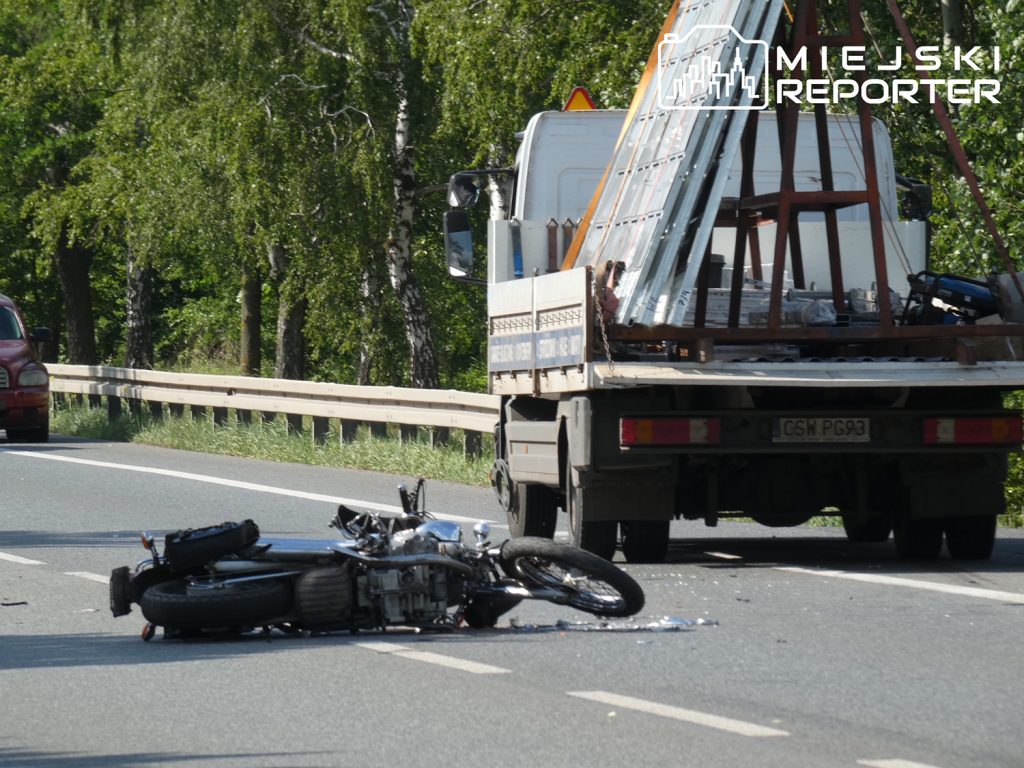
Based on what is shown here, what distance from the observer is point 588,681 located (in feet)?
24.0

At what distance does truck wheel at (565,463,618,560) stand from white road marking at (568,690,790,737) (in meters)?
4.08

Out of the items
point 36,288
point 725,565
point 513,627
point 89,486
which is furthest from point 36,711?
point 36,288

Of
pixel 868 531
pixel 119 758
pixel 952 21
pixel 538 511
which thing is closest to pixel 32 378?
pixel 952 21

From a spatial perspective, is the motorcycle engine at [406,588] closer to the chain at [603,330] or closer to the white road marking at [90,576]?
the chain at [603,330]

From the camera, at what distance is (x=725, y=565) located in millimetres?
11492

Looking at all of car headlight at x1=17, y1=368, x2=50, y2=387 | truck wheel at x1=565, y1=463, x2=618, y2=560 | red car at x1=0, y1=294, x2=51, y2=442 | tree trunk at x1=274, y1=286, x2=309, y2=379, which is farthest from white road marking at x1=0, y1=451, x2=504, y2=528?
tree trunk at x1=274, y1=286, x2=309, y2=379

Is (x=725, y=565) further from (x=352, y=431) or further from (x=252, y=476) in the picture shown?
(x=352, y=431)

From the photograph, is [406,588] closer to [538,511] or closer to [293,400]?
[538,511]

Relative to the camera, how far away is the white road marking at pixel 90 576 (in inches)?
436

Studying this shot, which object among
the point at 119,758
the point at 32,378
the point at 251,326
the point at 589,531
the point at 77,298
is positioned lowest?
the point at 119,758

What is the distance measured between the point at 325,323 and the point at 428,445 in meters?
12.4

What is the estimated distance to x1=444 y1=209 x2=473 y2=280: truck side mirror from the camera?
13.4 metres

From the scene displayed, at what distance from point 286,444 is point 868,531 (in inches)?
391

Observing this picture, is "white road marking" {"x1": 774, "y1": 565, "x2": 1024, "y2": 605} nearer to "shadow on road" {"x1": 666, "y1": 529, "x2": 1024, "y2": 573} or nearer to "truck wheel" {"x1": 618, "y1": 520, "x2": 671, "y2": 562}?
"shadow on road" {"x1": 666, "y1": 529, "x2": 1024, "y2": 573}
